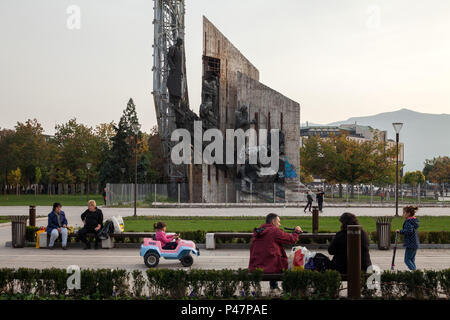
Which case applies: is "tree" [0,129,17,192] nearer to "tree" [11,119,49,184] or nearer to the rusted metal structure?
"tree" [11,119,49,184]

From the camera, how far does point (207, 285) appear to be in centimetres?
840

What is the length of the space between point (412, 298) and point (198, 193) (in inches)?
1471

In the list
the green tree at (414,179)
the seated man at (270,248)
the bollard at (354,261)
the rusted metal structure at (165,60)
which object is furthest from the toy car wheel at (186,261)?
the green tree at (414,179)

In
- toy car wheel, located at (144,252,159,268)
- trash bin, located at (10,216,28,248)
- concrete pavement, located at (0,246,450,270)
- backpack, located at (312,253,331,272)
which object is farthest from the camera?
trash bin, located at (10,216,28,248)

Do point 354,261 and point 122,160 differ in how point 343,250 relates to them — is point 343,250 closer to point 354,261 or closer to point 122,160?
point 354,261

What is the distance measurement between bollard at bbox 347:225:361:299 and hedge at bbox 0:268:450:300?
1.08 ft

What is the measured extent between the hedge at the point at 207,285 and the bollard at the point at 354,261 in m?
0.33

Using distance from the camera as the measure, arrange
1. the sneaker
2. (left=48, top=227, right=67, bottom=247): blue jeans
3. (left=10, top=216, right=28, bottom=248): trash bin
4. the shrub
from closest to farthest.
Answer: the shrub → the sneaker → (left=48, top=227, right=67, bottom=247): blue jeans → (left=10, top=216, right=28, bottom=248): trash bin

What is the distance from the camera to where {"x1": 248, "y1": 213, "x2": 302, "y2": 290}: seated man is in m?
8.78

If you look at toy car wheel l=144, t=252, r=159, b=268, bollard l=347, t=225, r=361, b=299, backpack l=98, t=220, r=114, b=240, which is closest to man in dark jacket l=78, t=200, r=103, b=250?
backpack l=98, t=220, r=114, b=240

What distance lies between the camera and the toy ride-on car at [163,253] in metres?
12.6

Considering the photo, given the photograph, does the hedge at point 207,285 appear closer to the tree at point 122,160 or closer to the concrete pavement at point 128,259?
the concrete pavement at point 128,259
